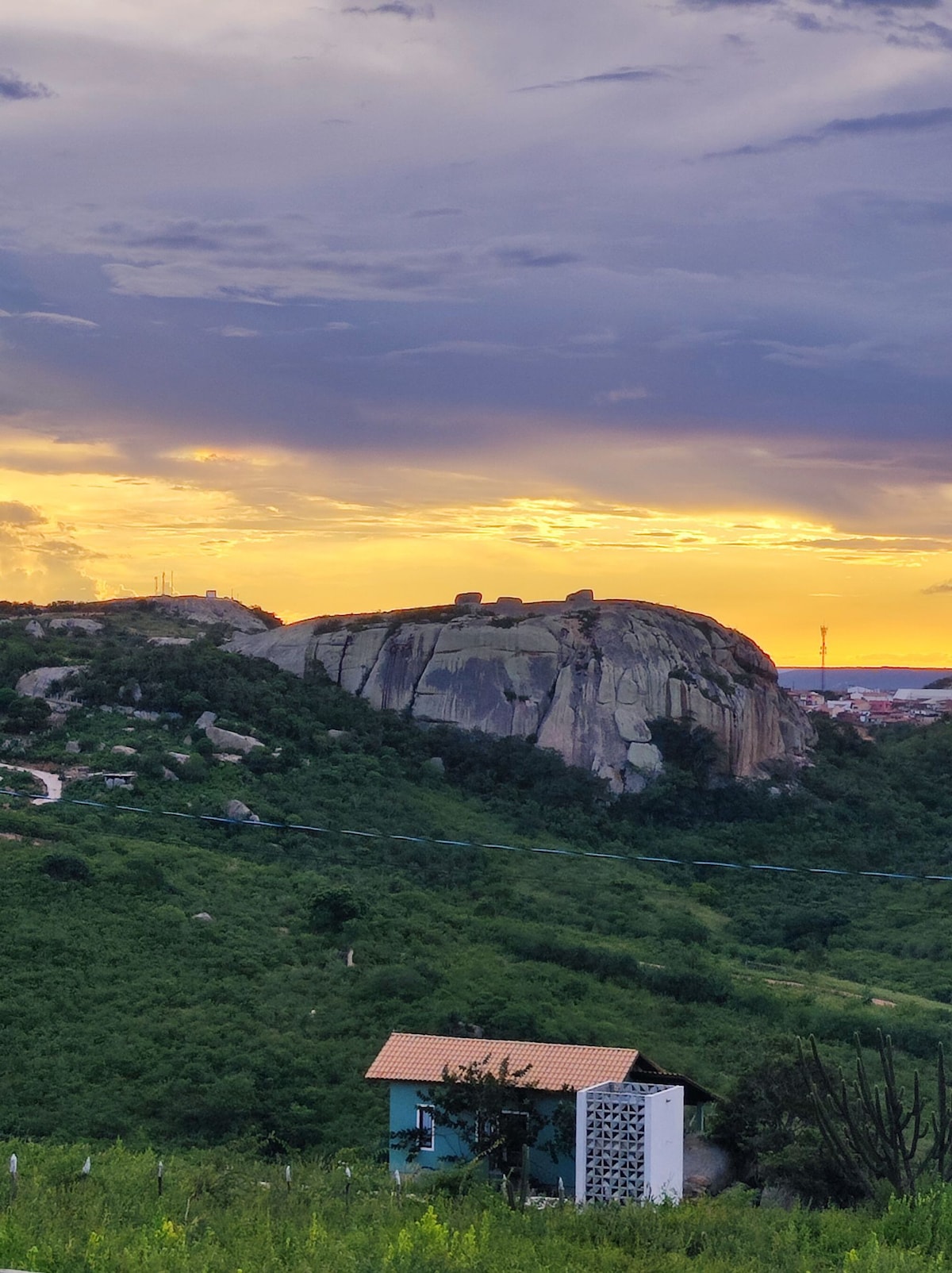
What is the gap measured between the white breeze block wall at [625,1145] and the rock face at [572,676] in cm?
2671

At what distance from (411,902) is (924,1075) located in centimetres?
1115

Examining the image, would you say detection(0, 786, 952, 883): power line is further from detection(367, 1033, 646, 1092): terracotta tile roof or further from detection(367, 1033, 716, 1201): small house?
detection(367, 1033, 716, 1201): small house

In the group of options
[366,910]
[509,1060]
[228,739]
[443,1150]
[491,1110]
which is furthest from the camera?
[228,739]

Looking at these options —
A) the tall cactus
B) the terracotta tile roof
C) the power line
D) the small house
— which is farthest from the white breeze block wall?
the power line

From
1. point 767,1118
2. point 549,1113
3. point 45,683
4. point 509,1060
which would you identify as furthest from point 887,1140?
point 45,683

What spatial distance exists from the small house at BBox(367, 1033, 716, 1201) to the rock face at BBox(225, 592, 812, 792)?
24563 mm

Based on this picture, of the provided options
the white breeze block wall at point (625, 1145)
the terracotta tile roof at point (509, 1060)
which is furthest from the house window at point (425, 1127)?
the white breeze block wall at point (625, 1145)

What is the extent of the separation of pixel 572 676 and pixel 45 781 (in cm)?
1685

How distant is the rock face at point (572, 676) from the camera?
45188mm

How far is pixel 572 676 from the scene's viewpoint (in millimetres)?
45844

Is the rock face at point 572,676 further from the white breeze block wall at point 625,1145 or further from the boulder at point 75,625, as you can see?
the white breeze block wall at point 625,1145

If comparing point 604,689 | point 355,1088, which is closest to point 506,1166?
point 355,1088

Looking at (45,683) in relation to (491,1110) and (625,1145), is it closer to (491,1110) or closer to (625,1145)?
(491,1110)

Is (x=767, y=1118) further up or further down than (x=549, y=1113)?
further down
